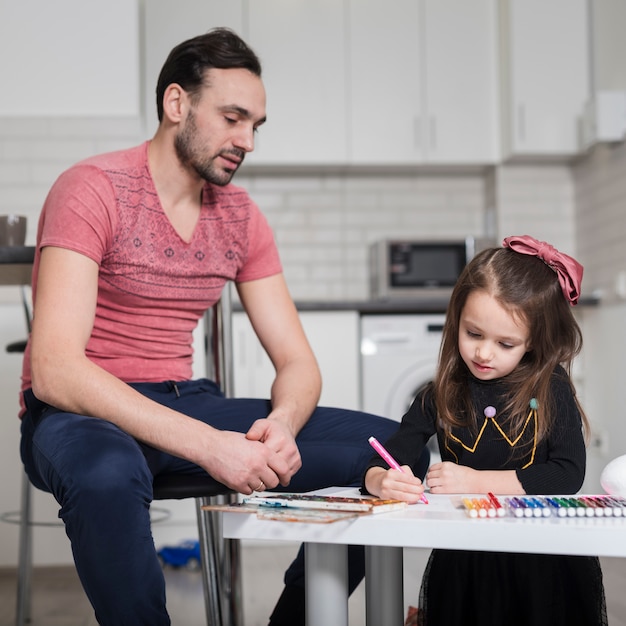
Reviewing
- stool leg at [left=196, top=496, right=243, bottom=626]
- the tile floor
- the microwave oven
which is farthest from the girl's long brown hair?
the microwave oven

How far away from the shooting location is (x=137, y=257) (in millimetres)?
1744

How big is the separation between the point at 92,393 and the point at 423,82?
3.07m

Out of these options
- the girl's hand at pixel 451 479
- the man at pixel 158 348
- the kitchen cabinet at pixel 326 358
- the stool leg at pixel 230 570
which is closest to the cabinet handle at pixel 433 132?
the kitchen cabinet at pixel 326 358

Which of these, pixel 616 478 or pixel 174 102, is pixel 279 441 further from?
pixel 174 102

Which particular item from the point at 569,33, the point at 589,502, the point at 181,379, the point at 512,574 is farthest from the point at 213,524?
the point at 569,33

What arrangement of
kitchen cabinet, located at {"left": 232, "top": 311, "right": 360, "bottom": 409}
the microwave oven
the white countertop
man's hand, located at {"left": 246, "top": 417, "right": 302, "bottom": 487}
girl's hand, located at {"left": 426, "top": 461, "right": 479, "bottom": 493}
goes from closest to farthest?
the white countertop < girl's hand, located at {"left": 426, "top": 461, "right": 479, "bottom": 493} < man's hand, located at {"left": 246, "top": 417, "right": 302, "bottom": 487} < kitchen cabinet, located at {"left": 232, "top": 311, "right": 360, "bottom": 409} < the microwave oven

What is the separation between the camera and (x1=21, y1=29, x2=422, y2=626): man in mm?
1292

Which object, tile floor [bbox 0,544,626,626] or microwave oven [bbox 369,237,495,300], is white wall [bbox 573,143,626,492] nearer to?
microwave oven [bbox 369,237,495,300]

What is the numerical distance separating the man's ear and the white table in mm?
1002

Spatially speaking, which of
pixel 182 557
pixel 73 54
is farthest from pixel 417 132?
pixel 182 557

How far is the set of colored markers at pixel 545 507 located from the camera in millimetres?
1095

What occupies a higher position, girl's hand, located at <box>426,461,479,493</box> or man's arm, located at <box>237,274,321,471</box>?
man's arm, located at <box>237,274,321,471</box>

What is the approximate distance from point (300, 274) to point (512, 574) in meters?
3.09

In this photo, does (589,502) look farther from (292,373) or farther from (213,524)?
(213,524)
